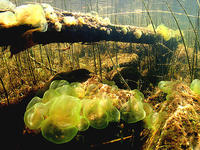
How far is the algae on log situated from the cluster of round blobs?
0.76m

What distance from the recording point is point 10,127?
49.9 inches

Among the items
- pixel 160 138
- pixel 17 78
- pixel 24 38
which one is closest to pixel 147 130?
pixel 160 138

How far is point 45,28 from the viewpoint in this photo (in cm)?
156

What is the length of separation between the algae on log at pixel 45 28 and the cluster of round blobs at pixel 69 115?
758 mm

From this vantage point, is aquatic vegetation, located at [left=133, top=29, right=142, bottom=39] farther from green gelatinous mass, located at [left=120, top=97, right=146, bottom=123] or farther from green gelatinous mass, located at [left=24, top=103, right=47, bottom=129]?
green gelatinous mass, located at [left=24, top=103, right=47, bottom=129]

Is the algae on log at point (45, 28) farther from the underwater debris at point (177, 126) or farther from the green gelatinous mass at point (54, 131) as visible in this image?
the underwater debris at point (177, 126)

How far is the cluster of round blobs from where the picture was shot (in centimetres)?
88

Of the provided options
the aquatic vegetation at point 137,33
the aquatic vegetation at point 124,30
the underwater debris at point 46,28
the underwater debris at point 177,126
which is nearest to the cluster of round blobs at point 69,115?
the underwater debris at point 177,126

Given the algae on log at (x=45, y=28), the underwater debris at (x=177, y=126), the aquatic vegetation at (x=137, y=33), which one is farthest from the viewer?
the aquatic vegetation at (x=137, y=33)

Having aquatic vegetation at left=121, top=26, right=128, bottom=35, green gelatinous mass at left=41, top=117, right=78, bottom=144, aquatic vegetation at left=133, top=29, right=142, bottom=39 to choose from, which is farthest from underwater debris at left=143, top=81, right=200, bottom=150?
aquatic vegetation at left=133, top=29, right=142, bottom=39

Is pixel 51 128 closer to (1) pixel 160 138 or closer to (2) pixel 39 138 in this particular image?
(2) pixel 39 138

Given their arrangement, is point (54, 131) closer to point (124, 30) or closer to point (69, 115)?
point (69, 115)

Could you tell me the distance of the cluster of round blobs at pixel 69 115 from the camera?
0.88 metres

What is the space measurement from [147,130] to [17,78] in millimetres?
→ 2640
